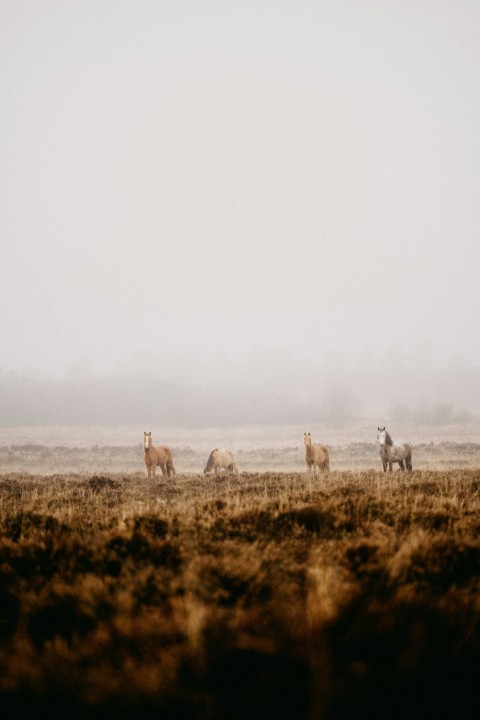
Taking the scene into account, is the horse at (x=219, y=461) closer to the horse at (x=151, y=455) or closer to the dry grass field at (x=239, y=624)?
the horse at (x=151, y=455)

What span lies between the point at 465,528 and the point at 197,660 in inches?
161

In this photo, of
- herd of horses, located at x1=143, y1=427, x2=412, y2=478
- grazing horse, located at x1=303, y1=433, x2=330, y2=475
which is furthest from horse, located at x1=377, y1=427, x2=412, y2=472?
grazing horse, located at x1=303, y1=433, x2=330, y2=475

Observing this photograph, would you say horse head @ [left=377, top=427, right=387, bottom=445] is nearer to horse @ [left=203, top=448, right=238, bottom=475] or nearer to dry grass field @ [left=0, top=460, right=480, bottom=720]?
horse @ [left=203, top=448, right=238, bottom=475]

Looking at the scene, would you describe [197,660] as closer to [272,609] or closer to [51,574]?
[272,609]

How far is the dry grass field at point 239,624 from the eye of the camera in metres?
2.40

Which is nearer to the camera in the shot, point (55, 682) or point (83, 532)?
point (55, 682)

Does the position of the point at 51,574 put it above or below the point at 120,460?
above

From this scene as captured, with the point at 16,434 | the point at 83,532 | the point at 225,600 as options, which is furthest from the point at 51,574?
the point at 16,434

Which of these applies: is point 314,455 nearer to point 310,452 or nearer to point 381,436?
point 310,452

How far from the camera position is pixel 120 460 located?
48.3m

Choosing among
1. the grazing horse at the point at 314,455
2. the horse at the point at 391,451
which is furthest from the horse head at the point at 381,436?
the grazing horse at the point at 314,455

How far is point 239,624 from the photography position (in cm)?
301

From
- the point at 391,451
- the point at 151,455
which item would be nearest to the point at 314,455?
the point at 391,451

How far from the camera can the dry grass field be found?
2.40 meters
